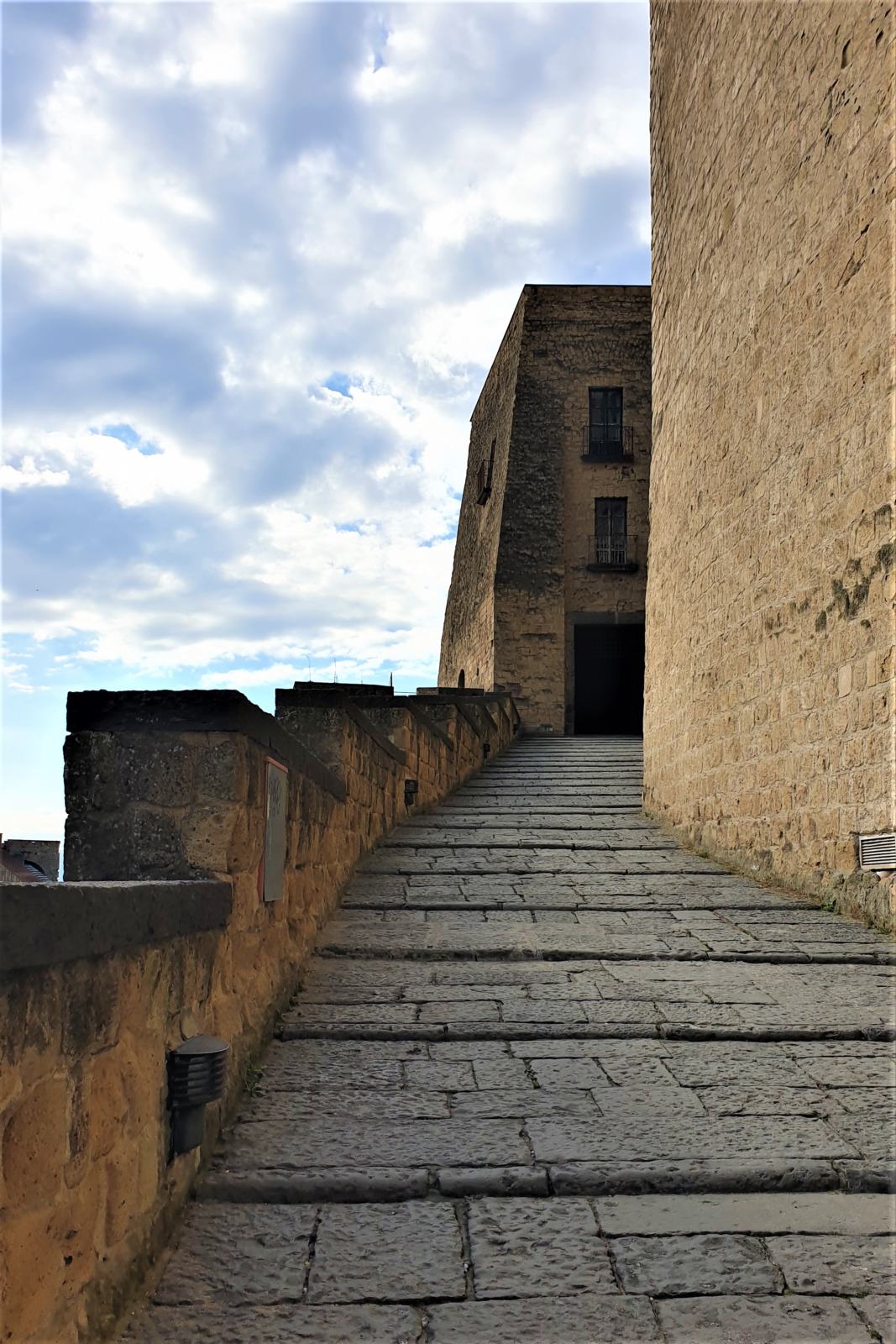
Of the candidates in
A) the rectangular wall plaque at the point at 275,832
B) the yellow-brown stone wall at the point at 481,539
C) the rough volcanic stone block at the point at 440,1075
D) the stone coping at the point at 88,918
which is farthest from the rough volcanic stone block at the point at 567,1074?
the yellow-brown stone wall at the point at 481,539

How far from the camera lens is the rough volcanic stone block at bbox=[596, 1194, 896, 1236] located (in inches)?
97.7

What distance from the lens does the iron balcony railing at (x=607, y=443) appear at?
75.9ft

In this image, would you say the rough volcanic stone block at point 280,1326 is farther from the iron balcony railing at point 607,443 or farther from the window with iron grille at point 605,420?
the window with iron grille at point 605,420

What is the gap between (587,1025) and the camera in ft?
12.6

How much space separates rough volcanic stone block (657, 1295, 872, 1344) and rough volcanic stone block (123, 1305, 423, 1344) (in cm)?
54

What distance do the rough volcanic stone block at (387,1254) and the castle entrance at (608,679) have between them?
791 inches

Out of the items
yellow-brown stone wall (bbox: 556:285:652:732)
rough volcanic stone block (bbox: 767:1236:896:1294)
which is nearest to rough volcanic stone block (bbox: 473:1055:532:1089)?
rough volcanic stone block (bbox: 767:1236:896:1294)

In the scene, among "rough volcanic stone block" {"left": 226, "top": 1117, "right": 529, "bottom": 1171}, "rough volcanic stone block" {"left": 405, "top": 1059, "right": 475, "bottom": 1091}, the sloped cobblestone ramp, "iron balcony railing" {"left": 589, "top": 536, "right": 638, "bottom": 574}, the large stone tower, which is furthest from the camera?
"iron balcony railing" {"left": 589, "top": 536, "right": 638, "bottom": 574}

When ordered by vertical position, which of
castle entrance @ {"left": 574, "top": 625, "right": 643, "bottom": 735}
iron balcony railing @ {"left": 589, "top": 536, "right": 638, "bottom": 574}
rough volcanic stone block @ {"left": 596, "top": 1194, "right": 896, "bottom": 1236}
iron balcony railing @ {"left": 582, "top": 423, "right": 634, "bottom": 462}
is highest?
iron balcony railing @ {"left": 582, "top": 423, "right": 634, "bottom": 462}

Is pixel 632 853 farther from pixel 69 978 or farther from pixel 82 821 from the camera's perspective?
pixel 69 978

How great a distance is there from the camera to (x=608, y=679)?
2262 centimetres

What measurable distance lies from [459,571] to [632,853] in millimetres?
22194

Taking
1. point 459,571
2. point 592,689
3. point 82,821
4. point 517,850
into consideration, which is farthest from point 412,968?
point 459,571

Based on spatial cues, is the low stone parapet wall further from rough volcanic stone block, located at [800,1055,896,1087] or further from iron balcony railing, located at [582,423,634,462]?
iron balcony railing, located at [582,423,634,462]
